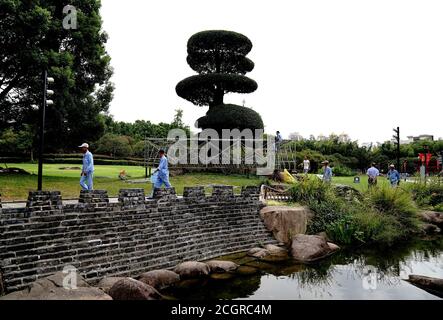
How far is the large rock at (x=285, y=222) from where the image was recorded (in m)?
11.4

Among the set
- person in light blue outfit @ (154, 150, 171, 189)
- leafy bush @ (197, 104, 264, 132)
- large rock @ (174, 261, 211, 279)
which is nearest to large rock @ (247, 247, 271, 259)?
large rock @ (174, 261, 211, 279)

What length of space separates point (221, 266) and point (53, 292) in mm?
4034

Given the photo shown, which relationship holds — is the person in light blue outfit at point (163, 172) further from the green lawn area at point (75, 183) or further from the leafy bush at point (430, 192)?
the leafy bush at point (430, 192)

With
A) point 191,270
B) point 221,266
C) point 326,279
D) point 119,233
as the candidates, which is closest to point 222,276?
point 221,266

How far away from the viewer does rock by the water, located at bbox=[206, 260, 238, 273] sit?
836 cm

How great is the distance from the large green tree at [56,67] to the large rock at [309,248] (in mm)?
12324

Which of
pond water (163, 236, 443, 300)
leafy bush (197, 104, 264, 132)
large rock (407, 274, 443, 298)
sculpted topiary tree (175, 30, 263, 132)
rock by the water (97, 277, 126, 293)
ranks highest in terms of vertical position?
sculpted topiary tree (175, 30, 263, 132)

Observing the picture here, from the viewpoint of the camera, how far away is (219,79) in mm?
21281

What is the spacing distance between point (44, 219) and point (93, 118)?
43.9ft

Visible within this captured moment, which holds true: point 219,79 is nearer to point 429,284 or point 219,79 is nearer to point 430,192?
point 430,192

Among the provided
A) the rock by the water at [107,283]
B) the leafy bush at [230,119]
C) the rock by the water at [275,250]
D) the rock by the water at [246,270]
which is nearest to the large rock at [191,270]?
the rock by the water at [246,270]

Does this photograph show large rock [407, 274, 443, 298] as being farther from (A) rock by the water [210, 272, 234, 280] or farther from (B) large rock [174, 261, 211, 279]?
(B) large rock [174, 261, 211, 279]

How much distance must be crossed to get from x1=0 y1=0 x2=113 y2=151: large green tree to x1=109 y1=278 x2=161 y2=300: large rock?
11904 mm
